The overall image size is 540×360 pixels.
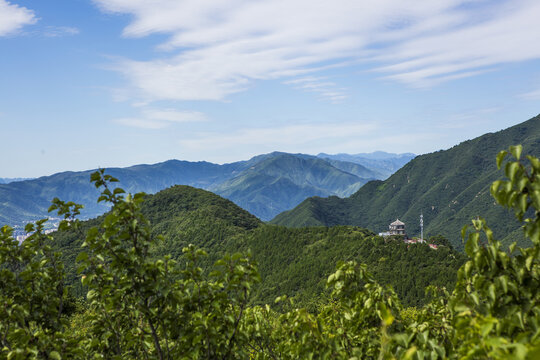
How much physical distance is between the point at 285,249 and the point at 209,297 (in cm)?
10707

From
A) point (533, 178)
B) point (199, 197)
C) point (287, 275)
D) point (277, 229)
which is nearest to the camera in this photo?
point (533, 178)

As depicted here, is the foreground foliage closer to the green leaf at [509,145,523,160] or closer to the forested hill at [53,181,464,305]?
the green leaf at [509,145,523,160]

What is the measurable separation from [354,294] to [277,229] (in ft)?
378

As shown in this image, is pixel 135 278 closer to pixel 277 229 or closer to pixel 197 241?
pixel 277 229

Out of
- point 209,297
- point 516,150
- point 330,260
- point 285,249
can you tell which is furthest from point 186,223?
point 516,150

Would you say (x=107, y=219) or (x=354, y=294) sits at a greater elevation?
(x=107, y=219)

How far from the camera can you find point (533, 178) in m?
4.47

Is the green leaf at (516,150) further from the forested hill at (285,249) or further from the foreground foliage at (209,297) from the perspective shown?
the forested hill at (285,249)

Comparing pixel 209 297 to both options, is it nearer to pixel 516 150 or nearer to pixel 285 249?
pixel 516 150

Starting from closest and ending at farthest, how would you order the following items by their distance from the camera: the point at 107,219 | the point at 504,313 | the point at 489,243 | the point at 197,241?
the point at 504,313, the point at 489,243, the point at 107,219, the point at 197,241

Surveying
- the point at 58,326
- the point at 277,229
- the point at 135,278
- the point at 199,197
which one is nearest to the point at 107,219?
the point at 135,278

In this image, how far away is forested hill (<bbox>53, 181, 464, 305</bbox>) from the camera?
7538 cm

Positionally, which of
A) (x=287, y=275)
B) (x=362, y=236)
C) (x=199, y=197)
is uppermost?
(x=199, y=197)

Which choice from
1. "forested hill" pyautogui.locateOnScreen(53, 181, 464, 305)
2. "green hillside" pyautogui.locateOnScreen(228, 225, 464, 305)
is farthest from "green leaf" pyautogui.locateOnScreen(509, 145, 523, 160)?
"green hillside" pyautogui.locateOnScreen(228, 225, 464, 305)
